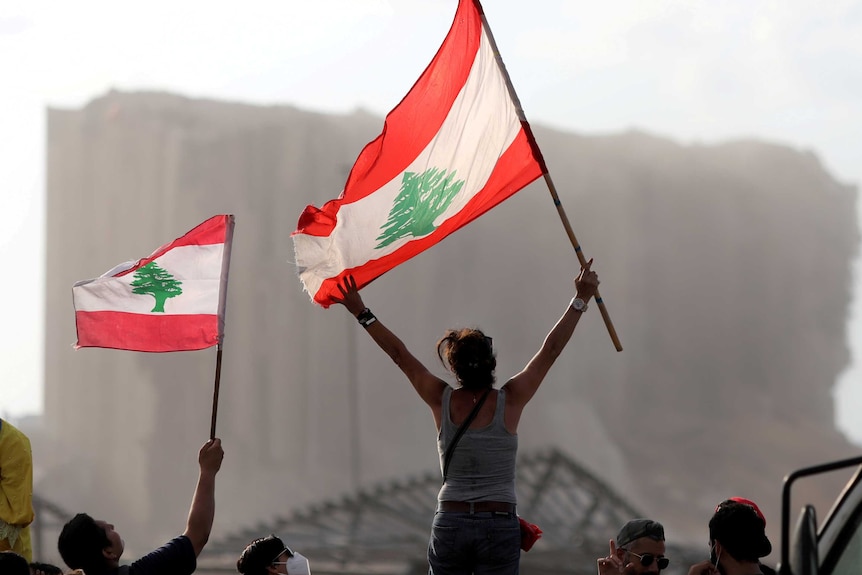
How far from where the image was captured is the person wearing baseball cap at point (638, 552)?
3721 millimetres

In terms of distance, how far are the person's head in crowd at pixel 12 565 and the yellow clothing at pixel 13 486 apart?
1159 millimetres

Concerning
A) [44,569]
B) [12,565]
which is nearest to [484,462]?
[12,565]

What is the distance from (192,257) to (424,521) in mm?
15312

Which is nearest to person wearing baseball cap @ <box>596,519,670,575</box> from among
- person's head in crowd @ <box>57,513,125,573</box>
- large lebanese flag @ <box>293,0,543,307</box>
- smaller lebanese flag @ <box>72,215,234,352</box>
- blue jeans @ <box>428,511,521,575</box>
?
blue jeans @ <box>428,511,521,575</box>

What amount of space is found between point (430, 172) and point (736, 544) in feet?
9.56

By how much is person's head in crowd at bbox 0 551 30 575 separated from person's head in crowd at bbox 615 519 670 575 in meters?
1.75

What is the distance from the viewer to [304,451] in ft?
189

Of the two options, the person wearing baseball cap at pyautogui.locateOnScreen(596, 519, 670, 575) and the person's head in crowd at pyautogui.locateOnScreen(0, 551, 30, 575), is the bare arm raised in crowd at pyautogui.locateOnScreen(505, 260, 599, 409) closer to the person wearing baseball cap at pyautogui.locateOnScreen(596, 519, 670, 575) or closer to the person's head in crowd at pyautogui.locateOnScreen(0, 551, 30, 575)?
the person wearing baseball cap at pyautogui.locateOnScreen(596, 519, 670, 575)

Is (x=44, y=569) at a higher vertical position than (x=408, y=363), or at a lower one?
lower

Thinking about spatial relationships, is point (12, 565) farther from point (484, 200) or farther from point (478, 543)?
point (484, 200)

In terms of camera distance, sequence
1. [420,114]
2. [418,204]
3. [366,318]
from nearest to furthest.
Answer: [366,318]
[418,204]
[420,114]

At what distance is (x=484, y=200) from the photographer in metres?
5.80

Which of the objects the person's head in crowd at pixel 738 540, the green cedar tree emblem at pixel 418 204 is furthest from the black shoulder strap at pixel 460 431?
the green cedar tree emblem at pixel 418 204

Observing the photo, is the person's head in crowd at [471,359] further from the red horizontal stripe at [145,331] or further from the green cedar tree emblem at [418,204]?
the red horizontal stripe at [145,331]
